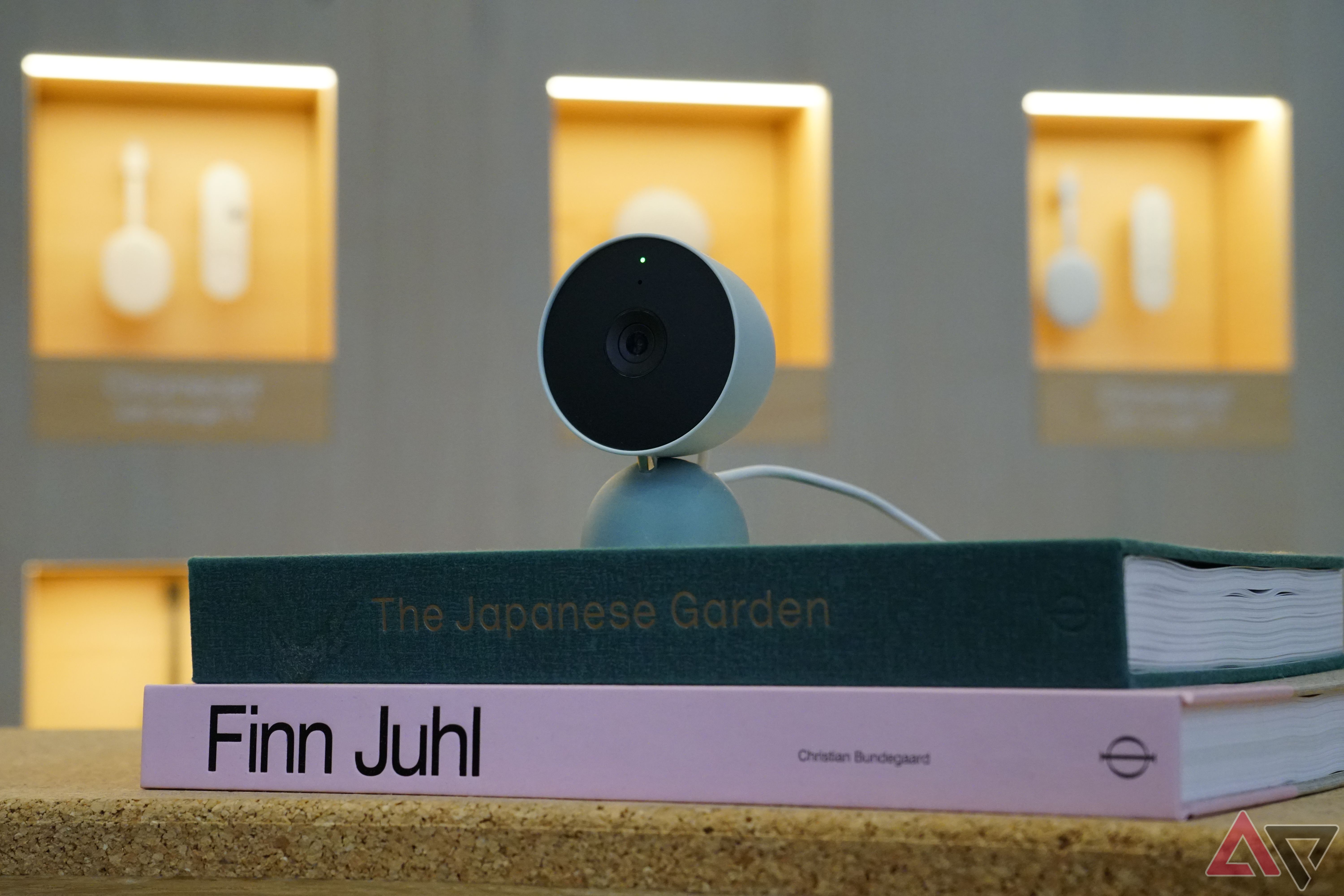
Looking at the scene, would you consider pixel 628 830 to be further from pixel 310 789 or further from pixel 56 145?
pixel 56 145

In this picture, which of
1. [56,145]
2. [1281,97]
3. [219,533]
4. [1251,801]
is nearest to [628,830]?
[1251,801]

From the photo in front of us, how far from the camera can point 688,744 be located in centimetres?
37

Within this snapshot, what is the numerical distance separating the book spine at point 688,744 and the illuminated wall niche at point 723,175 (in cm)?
156

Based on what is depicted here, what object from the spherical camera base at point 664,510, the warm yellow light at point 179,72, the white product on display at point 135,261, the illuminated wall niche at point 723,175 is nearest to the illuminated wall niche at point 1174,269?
the illuminated wall niche at point 723,175

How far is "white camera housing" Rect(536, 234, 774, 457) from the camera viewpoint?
0.47m

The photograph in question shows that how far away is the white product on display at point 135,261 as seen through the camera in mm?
1901

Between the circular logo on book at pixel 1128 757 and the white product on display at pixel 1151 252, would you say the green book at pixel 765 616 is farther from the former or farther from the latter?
the white product on display at pixel 1151 252

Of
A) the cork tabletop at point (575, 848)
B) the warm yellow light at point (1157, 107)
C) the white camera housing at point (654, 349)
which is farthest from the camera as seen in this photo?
the warm yellow light at point (1157, 107)

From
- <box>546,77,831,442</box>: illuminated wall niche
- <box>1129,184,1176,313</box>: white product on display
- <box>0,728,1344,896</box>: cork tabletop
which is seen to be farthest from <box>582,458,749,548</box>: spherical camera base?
<box>1129,184,1176,313</box>: white product on display

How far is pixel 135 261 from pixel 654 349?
1.66 m

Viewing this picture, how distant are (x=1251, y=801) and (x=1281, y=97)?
1996 millimetres

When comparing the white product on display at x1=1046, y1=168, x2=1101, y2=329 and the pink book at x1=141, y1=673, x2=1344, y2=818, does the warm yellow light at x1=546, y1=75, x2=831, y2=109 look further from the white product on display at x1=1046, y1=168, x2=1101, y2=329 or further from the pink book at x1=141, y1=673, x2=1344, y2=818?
the pink book at x1=141, y1=673, x2=1344, y2=818

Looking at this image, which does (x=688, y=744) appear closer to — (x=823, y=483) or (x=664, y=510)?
(x=664, y=510)

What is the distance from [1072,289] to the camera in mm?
2059
